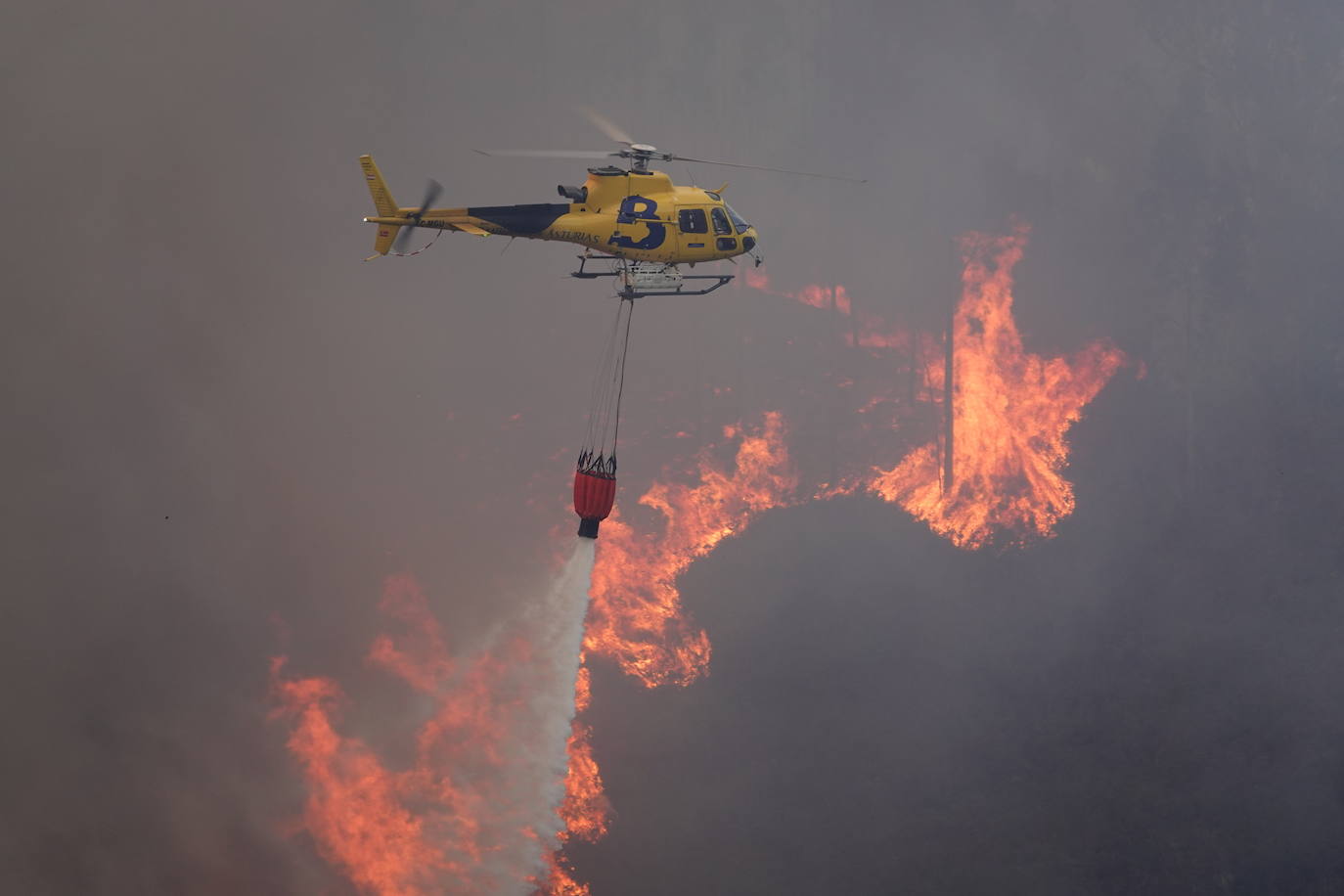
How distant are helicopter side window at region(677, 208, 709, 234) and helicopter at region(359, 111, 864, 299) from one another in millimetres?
25

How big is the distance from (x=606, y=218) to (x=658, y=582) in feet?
67.2

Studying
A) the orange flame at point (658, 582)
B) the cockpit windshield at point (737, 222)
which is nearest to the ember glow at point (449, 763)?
the orange flame at point (658, 582)

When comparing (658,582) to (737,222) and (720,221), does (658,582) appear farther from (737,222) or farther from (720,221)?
(720,221)

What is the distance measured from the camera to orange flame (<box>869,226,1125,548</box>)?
2039 inches

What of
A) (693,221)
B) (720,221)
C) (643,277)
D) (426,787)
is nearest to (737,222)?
(720,221)

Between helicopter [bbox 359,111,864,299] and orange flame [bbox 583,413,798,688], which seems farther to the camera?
orange flame [bbox 583,413,798,688]

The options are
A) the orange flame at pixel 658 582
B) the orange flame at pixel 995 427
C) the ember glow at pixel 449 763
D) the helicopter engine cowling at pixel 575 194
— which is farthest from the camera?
the orange flame at pixel 995 427

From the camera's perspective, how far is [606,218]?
31531 mm

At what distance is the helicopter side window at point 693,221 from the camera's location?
31812 millimetres

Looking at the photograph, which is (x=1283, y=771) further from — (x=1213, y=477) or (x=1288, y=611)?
(x=1213, y=477)

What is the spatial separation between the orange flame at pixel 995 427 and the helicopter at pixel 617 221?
71.6 ft

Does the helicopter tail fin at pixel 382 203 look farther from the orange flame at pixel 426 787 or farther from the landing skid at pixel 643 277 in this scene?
the orange flame at pixel 426 787

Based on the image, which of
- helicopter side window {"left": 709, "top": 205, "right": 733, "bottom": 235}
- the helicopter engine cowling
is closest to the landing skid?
helicopter side window {"left": 709, "top": 205, "right": 733, "bottom": 235}

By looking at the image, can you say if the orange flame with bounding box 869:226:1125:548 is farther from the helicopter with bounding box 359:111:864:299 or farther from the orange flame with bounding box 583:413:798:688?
the helicopter with bounding box 359:111:864:299
